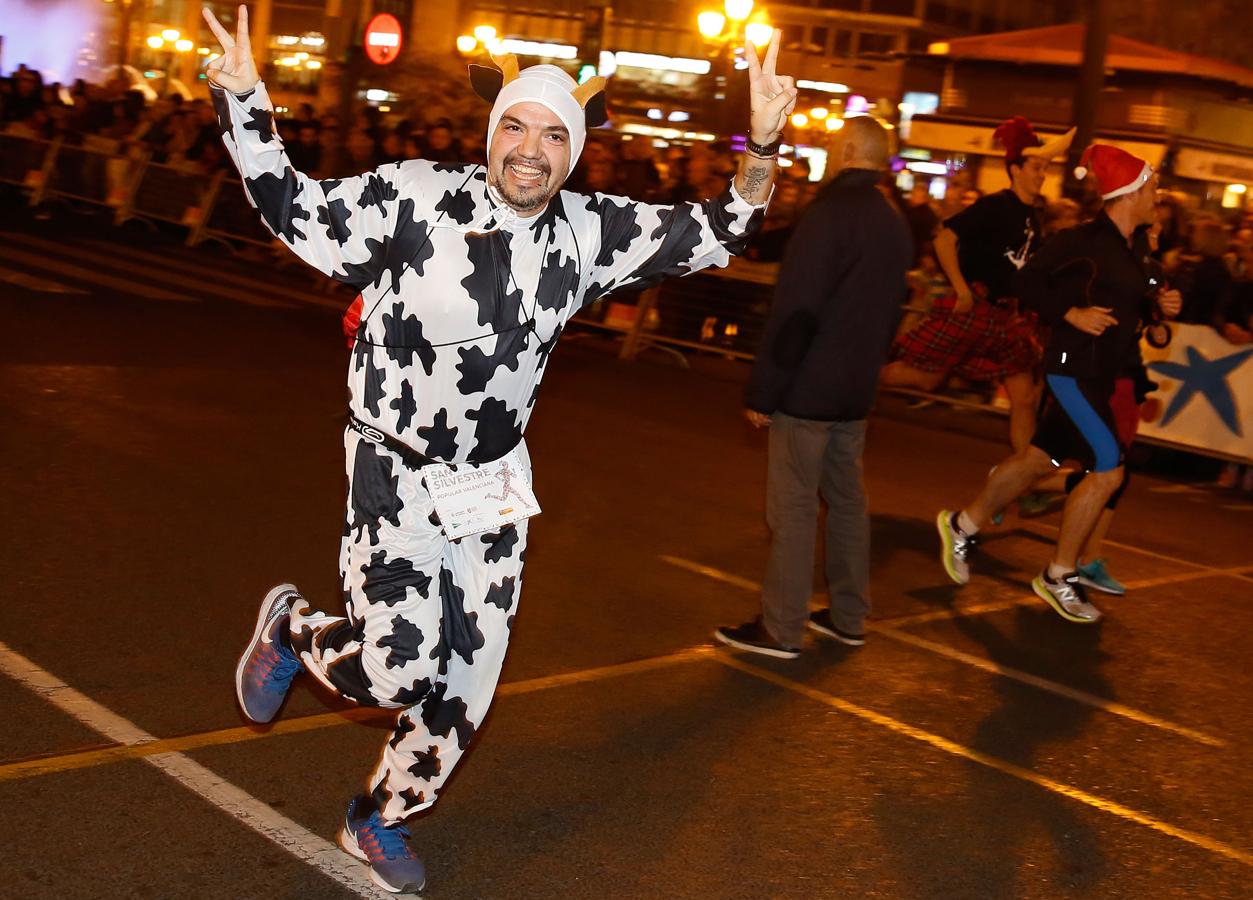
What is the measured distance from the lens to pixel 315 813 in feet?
13.6

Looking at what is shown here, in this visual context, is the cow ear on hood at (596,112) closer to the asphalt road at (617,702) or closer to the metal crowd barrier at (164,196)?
the asphalt road at (617,702)

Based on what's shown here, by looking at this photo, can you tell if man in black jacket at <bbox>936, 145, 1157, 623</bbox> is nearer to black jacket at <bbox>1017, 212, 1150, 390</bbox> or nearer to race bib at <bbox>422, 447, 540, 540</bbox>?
black jacket at <bbox>1017, 212, 1150, 390</bbox>

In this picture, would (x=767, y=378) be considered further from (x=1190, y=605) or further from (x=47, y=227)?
(x=47, y=227)

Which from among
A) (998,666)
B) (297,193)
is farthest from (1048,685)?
(297,193)

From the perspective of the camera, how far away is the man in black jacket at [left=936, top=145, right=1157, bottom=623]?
7.00m

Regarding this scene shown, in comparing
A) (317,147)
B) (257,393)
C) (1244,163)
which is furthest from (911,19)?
(257,393)

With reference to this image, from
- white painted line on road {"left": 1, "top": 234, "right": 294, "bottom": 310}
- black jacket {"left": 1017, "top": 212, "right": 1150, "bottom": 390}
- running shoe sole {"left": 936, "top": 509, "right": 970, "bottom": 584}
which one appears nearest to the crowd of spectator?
black jacket {"left": 1017, "top": 212, "right": 1150, "bottom": 390}

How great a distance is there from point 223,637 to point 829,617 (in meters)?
2.43

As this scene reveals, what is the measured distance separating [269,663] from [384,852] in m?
0.68

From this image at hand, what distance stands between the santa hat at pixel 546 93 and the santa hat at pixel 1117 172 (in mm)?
3726

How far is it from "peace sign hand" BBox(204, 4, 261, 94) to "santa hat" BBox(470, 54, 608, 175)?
1.77ft

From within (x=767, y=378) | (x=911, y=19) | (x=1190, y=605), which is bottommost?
(x=1190, y=605)

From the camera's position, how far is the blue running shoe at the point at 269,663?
4184 millimetres

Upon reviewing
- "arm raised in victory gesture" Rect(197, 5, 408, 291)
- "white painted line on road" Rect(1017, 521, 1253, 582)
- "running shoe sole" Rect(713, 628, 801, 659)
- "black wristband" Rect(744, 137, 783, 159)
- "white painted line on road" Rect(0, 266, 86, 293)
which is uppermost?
"black wristband" Rect(744, 137, 783, 159)
